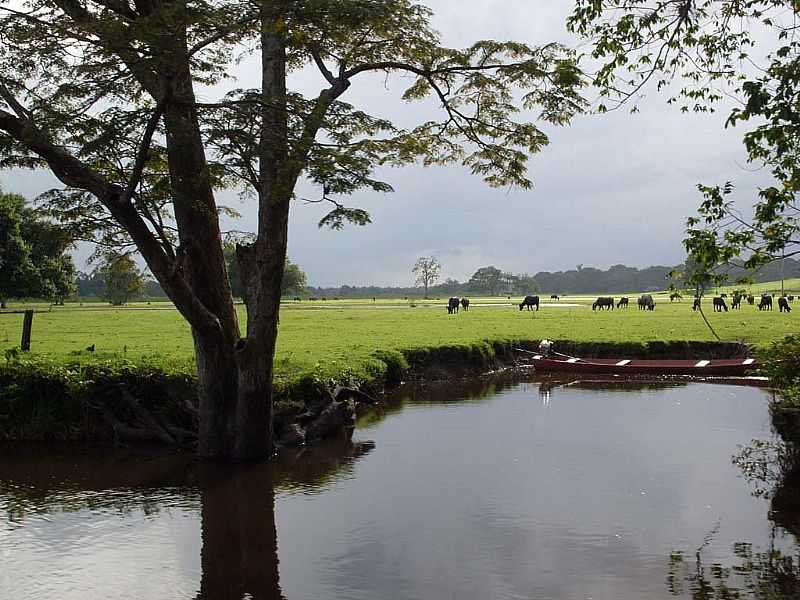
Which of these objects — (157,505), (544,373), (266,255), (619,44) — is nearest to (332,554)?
(157,505)

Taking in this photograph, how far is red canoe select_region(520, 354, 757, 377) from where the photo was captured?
25312mm

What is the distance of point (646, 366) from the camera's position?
86.3ft

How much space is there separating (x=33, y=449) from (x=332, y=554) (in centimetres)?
886

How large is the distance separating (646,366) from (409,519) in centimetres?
1762

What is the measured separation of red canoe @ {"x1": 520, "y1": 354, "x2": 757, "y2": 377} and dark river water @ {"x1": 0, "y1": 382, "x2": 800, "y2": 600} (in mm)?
8364

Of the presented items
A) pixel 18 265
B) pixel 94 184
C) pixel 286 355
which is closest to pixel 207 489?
pixel 94 184

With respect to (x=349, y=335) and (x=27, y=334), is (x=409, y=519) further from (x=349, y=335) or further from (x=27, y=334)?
(x=349, y=335)

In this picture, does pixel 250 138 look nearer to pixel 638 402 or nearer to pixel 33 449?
pixel 33 449

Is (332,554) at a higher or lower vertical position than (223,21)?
lower

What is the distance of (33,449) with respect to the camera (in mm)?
15453

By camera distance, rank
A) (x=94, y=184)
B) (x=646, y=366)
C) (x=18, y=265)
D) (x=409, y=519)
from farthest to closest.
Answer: (x=18, y=265)
(x=646, y=366)
(x=94, y=184)
(x=409, y=519)

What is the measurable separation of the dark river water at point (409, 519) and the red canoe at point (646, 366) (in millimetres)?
8364

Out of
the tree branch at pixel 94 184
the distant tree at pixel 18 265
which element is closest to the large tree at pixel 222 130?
the tree branch at pixel 94 184

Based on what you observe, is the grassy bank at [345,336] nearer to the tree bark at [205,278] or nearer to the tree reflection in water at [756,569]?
the tree bark at [205,278]
